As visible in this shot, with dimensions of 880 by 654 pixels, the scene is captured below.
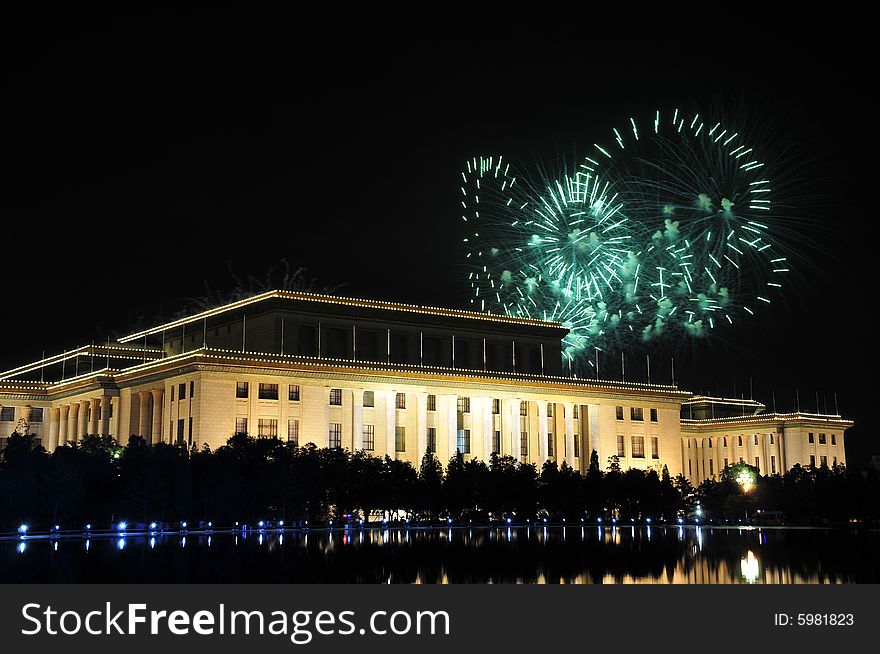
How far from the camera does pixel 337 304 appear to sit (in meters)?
104

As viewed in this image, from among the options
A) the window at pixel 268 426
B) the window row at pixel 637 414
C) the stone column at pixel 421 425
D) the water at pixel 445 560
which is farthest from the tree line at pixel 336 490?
the window row at pixel 637 414

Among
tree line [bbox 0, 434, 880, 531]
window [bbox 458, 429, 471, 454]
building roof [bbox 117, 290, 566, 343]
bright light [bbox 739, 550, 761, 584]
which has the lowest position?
bright light [bbox 739, 550, 761, 584]

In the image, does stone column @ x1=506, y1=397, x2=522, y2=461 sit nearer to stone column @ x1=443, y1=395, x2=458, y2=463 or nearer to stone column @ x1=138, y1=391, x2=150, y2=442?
stone column @ x1=443, y1=395, x2=458, y2=463

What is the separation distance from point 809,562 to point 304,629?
23.9 meters

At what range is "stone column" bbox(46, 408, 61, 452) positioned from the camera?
112838mm

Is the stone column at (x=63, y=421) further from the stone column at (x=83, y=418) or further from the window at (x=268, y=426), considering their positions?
the window at (x=268, y=426)

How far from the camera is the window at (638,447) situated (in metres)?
118

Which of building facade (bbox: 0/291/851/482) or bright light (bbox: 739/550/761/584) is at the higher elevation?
building facade (bbox: 0/291/851/482)

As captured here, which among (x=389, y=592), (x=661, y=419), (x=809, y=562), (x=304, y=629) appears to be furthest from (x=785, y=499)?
(x=304, y=629)

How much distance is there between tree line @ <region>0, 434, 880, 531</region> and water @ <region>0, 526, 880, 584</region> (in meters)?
7.43

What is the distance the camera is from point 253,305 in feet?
337

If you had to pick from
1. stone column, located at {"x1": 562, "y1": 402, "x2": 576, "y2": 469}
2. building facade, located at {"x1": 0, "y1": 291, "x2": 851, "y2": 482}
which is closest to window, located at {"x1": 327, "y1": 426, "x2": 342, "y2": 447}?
building facade, located at {"x1": 0, "y1": 291, "x2": 851, "y2": 482}

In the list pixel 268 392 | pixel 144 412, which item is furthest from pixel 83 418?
pixel 268 392

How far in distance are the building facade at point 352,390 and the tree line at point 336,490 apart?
28.2 feet
